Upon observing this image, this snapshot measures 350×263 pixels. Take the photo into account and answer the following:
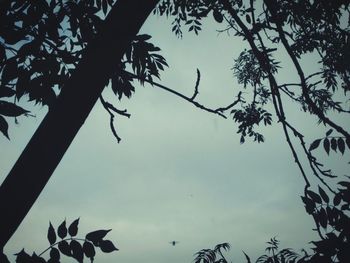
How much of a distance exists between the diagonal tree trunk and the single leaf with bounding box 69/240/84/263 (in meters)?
0.61

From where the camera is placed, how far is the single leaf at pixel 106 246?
5.05 feet

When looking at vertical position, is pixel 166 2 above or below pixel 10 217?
above

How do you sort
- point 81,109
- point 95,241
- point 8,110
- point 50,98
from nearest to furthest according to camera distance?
point 81,109 < point 8,110 < point 95,241 < point 50,98

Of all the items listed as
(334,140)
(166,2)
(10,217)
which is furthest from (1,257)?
(166,2)

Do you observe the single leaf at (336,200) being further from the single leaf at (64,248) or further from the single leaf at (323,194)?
the single leaf at (64,248)

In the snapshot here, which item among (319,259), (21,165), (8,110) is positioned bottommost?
(21,165)

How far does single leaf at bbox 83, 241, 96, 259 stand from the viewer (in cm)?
156

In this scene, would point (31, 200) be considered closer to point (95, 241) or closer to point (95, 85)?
point (95, 85)

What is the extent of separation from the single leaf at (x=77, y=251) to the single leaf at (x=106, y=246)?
12 centimetres

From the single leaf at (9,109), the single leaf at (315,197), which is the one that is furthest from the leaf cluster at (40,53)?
the single leaf at (315,197)

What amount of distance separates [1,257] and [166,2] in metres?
5.58

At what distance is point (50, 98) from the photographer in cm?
220

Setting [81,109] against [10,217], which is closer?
[10,217]

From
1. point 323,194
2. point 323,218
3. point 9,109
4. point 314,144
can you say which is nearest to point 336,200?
point 323,194
